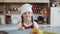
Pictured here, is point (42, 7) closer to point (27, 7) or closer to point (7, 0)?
point (7, 0)

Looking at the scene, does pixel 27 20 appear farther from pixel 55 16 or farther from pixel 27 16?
pixel 55 16

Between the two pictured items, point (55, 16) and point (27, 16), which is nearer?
point (27, 16)

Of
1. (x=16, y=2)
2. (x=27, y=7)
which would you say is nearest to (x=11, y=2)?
(x=16, y=2)

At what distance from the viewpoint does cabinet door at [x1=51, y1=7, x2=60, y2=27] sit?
13.3ft

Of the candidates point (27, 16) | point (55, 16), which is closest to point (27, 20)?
point (27, 16)

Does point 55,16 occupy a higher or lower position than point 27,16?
lower

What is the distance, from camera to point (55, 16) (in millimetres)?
4094

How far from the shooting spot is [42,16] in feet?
14.1

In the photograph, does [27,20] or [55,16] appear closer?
[27,20]

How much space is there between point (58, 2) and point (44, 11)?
1.72ft

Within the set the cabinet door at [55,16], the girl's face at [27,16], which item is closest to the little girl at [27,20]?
the girl's face at [27,16]

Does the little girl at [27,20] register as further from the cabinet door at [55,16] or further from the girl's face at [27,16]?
the cabinet door at [55,16]

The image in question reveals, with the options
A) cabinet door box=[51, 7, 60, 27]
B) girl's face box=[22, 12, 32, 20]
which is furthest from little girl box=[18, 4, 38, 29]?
cabinet door box=[51, 7, 60, 27]

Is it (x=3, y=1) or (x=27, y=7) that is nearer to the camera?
(x=27, y=7)
